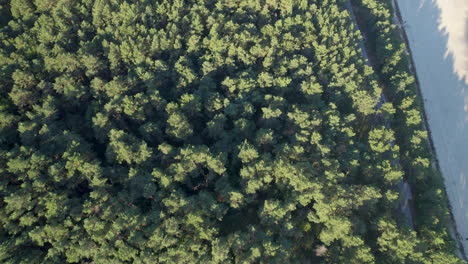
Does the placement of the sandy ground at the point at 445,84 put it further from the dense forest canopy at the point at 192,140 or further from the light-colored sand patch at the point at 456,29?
the dense forest canopy at the point at 192,140

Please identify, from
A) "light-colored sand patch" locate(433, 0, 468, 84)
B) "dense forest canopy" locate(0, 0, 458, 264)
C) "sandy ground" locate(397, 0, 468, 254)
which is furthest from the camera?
"light-colored sand patch" locate(433, 0, 468, 84)

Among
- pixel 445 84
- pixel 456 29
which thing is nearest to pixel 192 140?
pixel 445 84

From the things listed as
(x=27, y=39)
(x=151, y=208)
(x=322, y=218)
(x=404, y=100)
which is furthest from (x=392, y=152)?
(x=27, y=39)

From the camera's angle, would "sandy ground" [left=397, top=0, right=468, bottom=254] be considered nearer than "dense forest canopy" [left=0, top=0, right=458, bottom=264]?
No

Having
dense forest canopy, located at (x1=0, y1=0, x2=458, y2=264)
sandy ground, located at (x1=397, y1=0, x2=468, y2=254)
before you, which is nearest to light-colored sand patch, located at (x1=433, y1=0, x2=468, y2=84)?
sandy ground, located at (x1=397, y1=0, x2=468, y2=254)

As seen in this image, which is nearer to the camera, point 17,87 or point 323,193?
point 323,193

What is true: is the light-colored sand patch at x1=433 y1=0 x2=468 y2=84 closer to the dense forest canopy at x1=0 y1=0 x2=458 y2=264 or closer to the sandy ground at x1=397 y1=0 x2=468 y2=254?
the sandy ground at x1=397 y1=0 x2=468 y2=254

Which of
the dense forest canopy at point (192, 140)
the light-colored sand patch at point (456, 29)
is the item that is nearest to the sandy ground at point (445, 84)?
the light-colored sand patch at point (456, 29)

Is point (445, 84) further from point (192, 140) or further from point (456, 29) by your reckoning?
point (192, 140)

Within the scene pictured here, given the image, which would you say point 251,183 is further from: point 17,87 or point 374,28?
point 374,28
